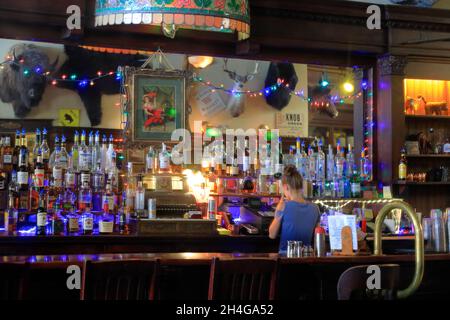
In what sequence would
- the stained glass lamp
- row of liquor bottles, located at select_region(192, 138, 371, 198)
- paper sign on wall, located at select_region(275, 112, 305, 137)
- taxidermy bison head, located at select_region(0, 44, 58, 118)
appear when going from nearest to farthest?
the stained glass lamp → row of liquor bottles, located at select_region(192, 138, 371, 198) → taxidermy bison head, located at select_region(0, 44, 58, 118) → paper sign on wall, located at select_region(275, 112, 305, 137)

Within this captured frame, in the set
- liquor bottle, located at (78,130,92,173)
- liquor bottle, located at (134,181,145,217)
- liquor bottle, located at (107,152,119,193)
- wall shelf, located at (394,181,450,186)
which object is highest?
liquor bottle, located at (78,130,92,173)

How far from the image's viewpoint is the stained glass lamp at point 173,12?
12.2 ft

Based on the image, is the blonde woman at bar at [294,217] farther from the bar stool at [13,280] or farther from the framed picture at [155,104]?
the bar stool at [13,280]

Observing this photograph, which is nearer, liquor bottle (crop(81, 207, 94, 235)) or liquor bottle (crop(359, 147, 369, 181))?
liquor bottle (crop(81, 207, 94, 235))

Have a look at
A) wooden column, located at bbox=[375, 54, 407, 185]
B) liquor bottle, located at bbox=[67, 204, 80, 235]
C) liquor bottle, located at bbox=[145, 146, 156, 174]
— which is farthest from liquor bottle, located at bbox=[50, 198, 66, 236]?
wooden column, located at bbox=[375, 54, 407, 185]

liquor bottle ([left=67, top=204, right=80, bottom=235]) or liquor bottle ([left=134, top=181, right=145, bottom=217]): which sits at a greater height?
liquor bottle ([left=134, top=181, right=145, bottom=217])

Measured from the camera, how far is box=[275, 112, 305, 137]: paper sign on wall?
27.4 feet

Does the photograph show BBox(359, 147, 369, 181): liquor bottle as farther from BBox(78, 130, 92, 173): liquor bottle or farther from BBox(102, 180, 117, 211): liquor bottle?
BBox(78, 130, 92, 173): liquor bottle

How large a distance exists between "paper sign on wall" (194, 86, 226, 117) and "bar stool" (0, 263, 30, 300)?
561 centimetres

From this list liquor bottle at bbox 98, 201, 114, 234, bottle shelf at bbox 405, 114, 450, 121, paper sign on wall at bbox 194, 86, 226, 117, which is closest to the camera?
liquor bottle at bbox 98, 201, 114, 234

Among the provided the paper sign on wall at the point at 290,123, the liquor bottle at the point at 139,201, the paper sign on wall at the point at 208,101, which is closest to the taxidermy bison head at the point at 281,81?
the paper sign on wall at the point at 290,123

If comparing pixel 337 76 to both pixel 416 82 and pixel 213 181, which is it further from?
pixel 213 181

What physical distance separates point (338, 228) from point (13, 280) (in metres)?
2.01

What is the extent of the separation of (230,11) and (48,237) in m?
2.43
